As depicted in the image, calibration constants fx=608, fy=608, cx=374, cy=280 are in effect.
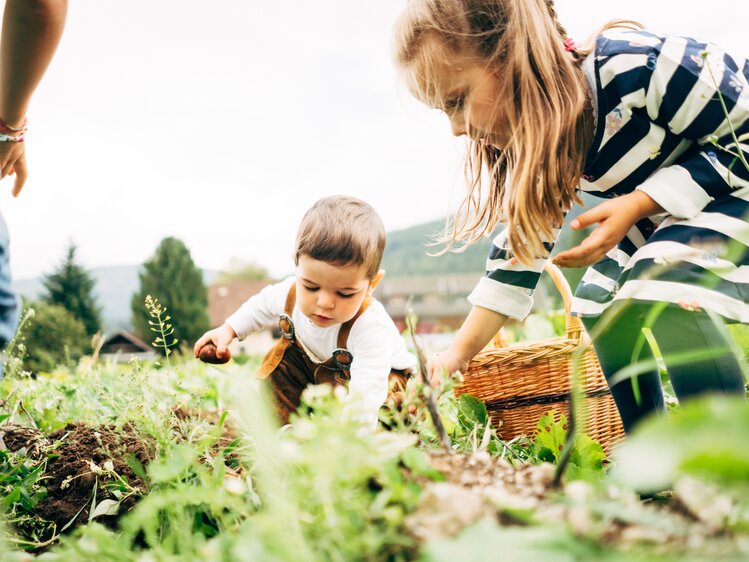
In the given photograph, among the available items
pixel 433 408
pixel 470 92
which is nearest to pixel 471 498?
pixel 433 408

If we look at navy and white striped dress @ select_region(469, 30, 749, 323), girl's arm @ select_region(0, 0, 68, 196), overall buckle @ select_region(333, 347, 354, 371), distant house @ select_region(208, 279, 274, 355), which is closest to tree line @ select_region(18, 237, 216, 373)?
distant house @ select_region(208, 279, 274, 355)

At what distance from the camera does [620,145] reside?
162cm

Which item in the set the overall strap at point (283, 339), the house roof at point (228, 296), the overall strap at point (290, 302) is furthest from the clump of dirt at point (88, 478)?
the house roof at point (228, 296)

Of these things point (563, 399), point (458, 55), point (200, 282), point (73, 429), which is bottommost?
point (200, 282)

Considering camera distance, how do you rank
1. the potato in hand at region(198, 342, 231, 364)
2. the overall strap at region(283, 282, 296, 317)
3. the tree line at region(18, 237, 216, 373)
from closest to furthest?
the potato in hand at region(198, 342, 231, 364)
the overall strap at region(283, 282, 296, 317)
the tree line at region(18, 237, 216, 373)

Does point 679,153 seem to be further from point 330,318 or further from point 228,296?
point 228,296

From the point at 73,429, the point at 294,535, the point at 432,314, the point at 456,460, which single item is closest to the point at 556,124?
the point at 456,460

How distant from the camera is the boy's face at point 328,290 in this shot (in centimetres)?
205

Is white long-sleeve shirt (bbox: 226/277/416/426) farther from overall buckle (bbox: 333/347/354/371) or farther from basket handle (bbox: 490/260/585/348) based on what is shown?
basket handle (bbox: 490/260/585/348)

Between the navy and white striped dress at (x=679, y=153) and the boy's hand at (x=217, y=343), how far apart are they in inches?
49.4

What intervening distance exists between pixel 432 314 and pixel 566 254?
51.6 m

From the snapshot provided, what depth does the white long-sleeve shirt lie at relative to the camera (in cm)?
204

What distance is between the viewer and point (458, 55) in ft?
5.25

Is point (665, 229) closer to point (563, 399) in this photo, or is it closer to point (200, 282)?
point (563, 399)
